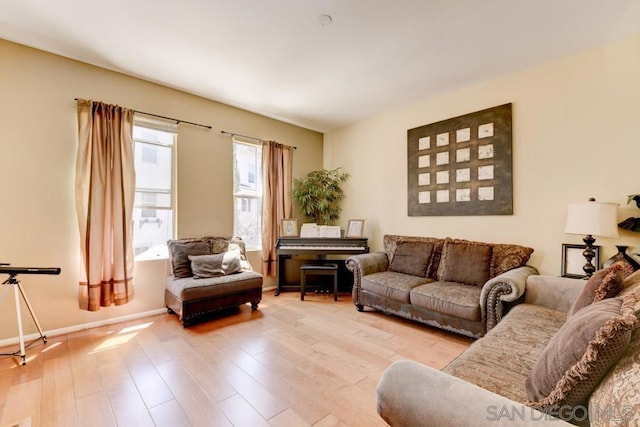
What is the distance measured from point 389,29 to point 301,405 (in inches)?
117

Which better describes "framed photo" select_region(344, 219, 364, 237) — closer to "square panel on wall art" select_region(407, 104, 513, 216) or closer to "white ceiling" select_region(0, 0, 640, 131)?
"square panel on wall art" select_region(407, 104, 513, 216)

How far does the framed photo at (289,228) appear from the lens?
4.25 m

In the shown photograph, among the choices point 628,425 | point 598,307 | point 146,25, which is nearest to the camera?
point 628,425

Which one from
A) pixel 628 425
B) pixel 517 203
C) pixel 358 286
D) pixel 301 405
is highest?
pixel 517 203

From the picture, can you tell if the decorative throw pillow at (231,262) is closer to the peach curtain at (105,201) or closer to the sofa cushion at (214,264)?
the sofa cushion at (214,264)

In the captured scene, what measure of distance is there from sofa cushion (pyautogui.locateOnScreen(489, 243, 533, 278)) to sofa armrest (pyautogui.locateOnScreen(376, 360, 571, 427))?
2.33 m

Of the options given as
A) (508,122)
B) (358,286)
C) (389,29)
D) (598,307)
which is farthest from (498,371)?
(508,122)

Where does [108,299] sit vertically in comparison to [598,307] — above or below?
Answer: below

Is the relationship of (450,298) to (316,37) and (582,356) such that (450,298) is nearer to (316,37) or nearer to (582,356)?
(582,356)

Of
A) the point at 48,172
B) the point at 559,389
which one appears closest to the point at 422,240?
the point at 559,389

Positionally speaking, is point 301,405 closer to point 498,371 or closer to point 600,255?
point 498,371

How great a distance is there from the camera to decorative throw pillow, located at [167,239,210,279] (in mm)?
3188

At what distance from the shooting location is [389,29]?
233 cm

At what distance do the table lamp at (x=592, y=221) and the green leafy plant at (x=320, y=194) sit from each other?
3.05 m
